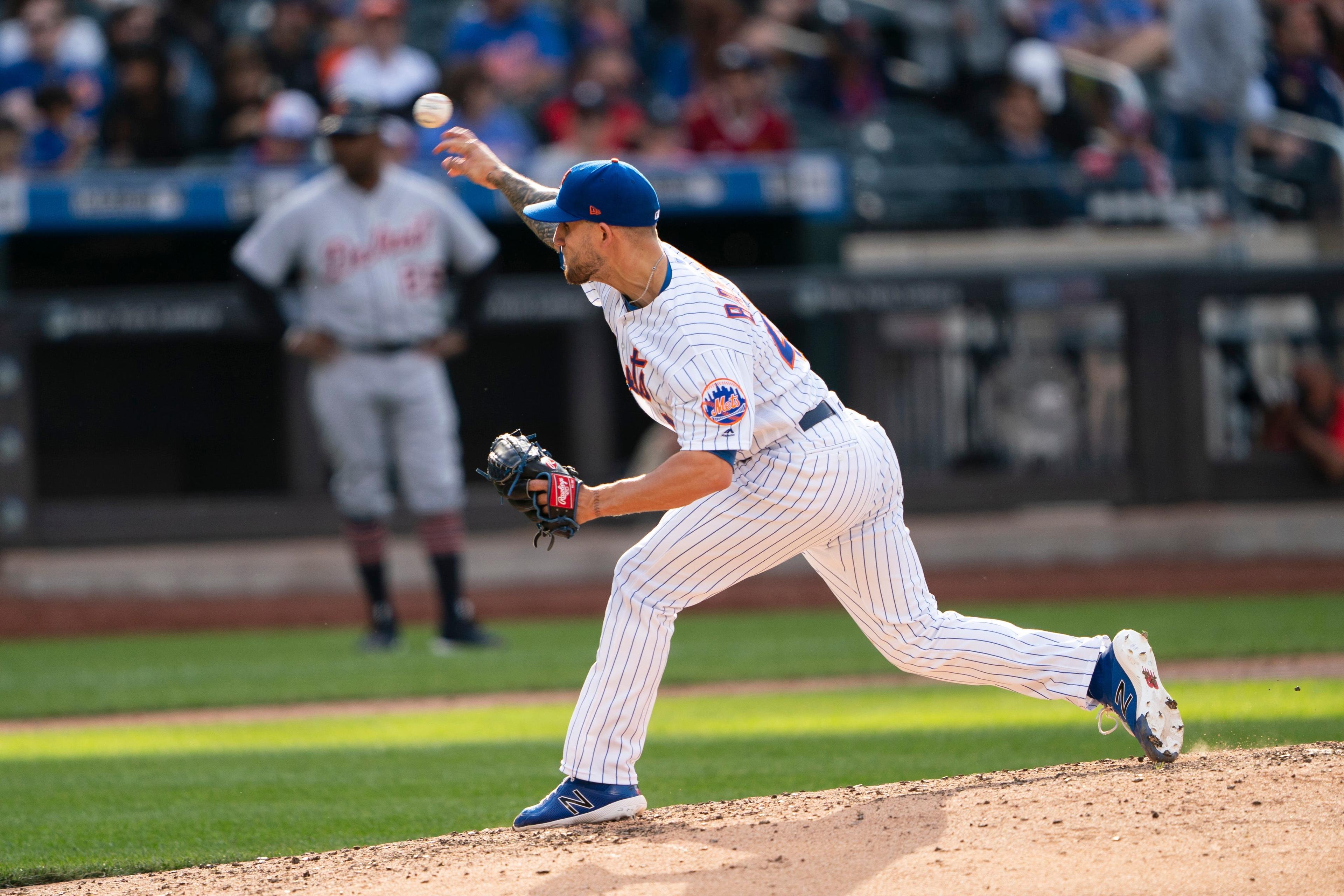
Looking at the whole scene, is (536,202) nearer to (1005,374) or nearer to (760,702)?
(760,702)

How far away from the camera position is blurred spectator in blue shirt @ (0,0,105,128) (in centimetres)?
1101

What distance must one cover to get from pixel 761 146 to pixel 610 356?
1.82 metres

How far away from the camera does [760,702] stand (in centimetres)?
650

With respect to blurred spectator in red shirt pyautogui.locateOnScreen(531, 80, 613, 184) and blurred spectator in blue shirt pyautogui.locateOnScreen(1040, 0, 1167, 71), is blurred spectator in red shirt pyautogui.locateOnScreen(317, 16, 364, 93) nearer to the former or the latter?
blurred spectator in red shirt pyautogui.locateOnScreen(531, 80, 613, 184)

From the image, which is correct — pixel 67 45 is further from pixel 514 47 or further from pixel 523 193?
pixel 523 193

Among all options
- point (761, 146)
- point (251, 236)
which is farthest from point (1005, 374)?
point (251, 236)

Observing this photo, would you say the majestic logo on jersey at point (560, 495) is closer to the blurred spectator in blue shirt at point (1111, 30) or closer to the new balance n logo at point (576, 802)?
the new balance n logo at point (576, 802)

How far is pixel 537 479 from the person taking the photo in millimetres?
3662

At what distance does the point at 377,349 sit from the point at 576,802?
14.3 feet

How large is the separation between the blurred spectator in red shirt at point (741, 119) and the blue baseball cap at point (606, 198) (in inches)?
279

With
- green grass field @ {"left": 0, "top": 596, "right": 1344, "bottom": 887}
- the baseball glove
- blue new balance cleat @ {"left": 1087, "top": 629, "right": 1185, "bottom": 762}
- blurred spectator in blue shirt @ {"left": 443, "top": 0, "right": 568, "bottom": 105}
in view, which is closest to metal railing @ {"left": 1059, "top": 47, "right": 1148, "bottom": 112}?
blurred spectator in blue shirt @ {"left": 443, "top": 0, "right": 568, "bottom": 105}

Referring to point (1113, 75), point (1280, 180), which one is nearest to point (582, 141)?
point (1113, 75)

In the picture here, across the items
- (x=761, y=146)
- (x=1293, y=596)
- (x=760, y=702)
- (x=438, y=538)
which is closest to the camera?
(x=760, y=702)

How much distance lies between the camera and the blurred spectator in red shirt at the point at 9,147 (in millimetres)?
9781
